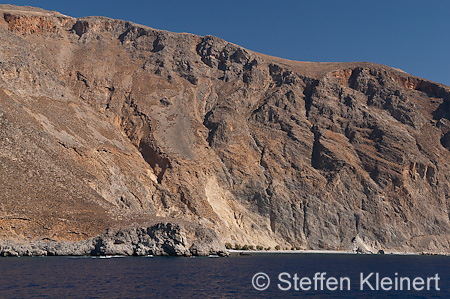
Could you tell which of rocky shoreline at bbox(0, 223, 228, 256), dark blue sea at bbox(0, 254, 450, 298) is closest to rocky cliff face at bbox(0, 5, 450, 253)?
rocky shoreline at bbox(0, 223, 228, 256)

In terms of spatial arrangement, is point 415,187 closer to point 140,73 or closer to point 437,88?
point 437,88

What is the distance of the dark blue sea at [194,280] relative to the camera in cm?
3280

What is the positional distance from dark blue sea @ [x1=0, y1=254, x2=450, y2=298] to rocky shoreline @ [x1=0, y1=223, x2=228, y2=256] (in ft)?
17.1

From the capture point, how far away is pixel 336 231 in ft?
292

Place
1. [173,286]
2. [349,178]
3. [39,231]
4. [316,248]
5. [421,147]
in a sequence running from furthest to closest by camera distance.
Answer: [421,147], [349,178], [316,248], [39,231], [173,286]

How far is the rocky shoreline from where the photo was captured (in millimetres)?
54844

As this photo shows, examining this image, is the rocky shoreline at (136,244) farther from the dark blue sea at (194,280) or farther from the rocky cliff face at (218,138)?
the dark blue sea at (194,280)

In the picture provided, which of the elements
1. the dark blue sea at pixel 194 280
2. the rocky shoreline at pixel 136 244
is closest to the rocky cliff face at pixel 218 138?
the rocky shoreline at pixel 136 244

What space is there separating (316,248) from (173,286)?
182 ft

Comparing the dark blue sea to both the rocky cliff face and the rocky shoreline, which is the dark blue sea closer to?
the rocky shoreline

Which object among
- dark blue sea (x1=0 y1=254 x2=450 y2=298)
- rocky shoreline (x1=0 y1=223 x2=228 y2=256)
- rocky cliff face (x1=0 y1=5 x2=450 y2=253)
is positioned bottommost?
dark blue sea (x1=0 y1=254 x2=450 y2=298)

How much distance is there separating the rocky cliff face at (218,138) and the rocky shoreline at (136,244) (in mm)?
1455

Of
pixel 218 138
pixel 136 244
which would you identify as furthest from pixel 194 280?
pixel 218 138

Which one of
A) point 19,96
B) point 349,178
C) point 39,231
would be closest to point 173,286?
point 39,231
